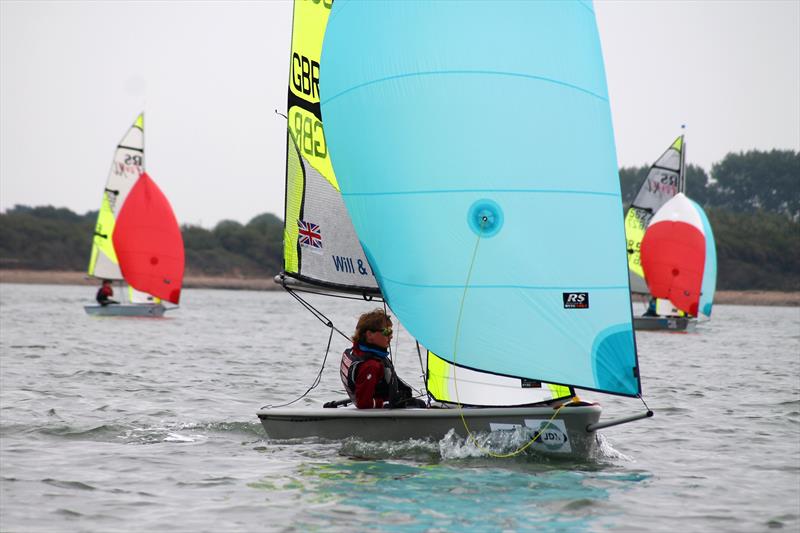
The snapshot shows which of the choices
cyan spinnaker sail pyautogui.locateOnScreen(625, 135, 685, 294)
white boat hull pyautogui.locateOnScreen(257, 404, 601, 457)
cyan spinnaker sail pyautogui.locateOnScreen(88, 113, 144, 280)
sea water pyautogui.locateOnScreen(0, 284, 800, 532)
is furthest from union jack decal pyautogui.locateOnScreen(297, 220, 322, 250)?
cyan spinnaker sail pyautogui.locateOnScreen(625, 135, 685, 294)

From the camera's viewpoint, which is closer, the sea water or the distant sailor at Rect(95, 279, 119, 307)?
the sea water

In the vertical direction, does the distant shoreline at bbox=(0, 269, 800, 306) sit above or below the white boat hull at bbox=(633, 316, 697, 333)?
above

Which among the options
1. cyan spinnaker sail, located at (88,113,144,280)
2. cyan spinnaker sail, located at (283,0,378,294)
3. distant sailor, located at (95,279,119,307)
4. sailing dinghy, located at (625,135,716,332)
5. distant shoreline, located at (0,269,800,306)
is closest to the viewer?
cyan spinnaker sail, located at (283,0,378,294)

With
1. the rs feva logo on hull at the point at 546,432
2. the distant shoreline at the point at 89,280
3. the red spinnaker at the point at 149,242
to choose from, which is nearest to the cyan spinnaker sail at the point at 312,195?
the rs feva logo on hull at the point at 546,432

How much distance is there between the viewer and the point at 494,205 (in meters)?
8.24

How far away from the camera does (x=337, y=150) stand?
899 cm

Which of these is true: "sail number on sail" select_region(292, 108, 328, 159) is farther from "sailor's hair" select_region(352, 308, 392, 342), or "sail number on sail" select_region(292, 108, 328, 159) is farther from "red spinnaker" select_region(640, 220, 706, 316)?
"red spinnaker" select_region(640, 220, 706, 316)

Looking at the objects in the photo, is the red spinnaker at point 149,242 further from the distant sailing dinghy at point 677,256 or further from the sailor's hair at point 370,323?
the sailor's hair at point 370,323

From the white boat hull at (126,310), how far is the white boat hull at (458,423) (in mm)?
24014

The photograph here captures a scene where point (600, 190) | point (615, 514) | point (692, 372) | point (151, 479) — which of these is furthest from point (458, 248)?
point (692, 372)

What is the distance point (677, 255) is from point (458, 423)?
25544 millimetres

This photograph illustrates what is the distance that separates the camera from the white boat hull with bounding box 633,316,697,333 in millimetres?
32594

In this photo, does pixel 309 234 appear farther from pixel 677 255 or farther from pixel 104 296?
pixel 677 255

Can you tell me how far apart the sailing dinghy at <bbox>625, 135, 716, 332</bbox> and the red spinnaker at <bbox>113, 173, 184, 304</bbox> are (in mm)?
14013
